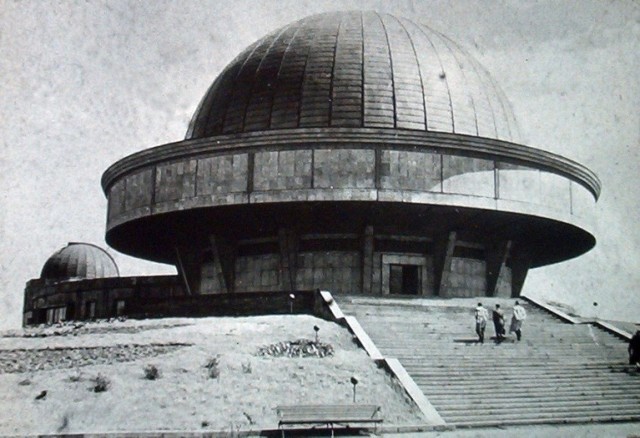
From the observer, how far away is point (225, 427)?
13555 mm

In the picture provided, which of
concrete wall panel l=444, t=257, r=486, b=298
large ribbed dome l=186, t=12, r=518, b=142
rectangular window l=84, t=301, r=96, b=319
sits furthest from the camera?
rectangular window l=84, t=301, r=96, b=319

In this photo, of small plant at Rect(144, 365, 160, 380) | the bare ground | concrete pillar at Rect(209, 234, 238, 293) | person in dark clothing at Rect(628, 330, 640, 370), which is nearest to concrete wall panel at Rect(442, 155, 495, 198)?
concrete pillar at Rect(209, 234, 238, 293)

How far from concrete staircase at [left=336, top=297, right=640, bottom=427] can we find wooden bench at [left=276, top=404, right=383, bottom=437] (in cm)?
189

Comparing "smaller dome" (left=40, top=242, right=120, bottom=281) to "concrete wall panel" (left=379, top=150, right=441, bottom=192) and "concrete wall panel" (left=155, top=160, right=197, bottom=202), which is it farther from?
"concrete wall panel" (left=379, top=150, right=441, bottom=192)

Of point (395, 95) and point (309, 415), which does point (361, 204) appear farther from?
point (309, 415)

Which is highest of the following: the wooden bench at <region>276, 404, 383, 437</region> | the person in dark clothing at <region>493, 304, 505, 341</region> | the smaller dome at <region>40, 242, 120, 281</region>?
the smaller dome at <region>40, 242, 120, 281</region>

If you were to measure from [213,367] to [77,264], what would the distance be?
1336 inches

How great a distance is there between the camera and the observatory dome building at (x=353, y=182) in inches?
1045

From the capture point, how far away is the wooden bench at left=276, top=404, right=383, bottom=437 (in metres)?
13.4

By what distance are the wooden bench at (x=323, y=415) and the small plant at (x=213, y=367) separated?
235cm

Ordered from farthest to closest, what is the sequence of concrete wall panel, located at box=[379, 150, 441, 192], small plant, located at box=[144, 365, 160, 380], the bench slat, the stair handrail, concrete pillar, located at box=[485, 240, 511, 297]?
concrete pillar, located at box=[485, 240, 511, 297] → concrete wall panel, located at box=[379, 150, 441, 192] → the stair handrail → small plant, located at box=[144, 365, 160, 380] → the bench slat

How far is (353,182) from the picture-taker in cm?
2633

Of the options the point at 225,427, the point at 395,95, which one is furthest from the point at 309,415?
the point at 395,95

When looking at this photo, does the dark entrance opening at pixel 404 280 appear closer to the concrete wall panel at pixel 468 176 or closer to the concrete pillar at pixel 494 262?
the concrete pillar at pixel 494 262
